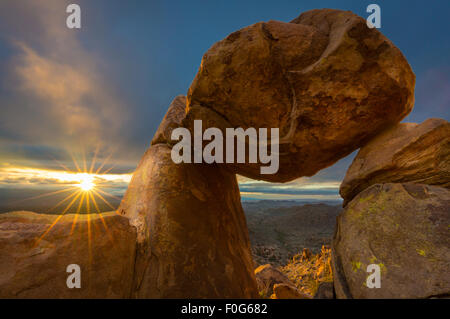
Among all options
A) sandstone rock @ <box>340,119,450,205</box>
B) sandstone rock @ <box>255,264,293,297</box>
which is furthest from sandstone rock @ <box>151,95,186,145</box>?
sandstone rock @ <box>255,264,293,297</box>

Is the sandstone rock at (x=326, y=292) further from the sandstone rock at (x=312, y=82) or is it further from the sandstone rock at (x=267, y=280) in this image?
the sandstone rock at (x=267, y=280)

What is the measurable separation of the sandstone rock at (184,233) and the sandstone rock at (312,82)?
1.84 meters

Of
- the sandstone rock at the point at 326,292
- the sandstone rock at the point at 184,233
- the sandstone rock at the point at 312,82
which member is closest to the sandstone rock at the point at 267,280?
the sandstone rock at the point at 184,233

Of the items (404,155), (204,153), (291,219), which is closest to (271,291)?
(204,153)

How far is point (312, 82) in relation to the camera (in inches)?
119

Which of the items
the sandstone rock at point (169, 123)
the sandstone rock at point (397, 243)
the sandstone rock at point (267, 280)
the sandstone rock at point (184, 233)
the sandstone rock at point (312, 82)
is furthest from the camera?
the sandstone rock at point (267, 280)

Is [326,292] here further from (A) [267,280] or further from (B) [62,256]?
(A) [267,280]

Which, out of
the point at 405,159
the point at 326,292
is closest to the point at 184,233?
the point at 326,292

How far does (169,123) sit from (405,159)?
4739 millimetres

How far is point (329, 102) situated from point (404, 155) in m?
1.26

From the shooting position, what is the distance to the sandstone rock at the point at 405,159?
8.45 feet

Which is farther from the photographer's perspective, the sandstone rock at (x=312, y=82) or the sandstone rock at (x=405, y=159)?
the sandstone rock at (x=312, y=82)

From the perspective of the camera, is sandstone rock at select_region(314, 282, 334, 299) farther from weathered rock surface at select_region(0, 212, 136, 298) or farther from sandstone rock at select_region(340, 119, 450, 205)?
weathered rock surface at select_region(0, 212, 136, 298)

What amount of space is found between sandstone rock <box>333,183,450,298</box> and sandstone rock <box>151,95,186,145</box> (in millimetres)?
4021
